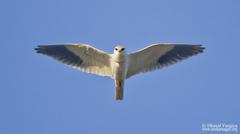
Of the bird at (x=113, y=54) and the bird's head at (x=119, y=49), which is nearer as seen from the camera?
the bird's head at (x=119, y=49)

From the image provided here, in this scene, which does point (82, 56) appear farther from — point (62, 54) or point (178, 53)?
point (178, 53)

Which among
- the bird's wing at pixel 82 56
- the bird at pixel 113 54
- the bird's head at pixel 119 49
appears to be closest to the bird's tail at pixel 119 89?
the bird at pixel 113 54

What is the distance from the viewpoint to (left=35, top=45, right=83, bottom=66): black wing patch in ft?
42.7

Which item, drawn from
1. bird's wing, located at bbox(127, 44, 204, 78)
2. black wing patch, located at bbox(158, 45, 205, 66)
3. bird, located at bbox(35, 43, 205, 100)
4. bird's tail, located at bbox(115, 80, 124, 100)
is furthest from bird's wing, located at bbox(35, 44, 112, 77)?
black wing patch, located at bbox(158, 45, 205, 66)

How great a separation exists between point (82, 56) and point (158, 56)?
7.58 feet

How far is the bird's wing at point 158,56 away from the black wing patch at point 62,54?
1697mm

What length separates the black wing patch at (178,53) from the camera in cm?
1300

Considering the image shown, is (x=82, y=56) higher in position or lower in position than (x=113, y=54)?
higher

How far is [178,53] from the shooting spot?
13102mm

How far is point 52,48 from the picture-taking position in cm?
1313

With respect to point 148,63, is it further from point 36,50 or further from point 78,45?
point 36,50

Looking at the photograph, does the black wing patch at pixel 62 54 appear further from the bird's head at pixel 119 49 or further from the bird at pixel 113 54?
the bird's head at pixel 119 49

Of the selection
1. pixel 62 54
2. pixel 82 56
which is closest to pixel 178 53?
pixel 82 56

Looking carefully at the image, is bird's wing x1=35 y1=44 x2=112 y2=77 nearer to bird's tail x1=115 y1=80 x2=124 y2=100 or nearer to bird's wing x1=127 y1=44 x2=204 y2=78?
bird's tail x1=115 y1=80 x2=124 y2=100
